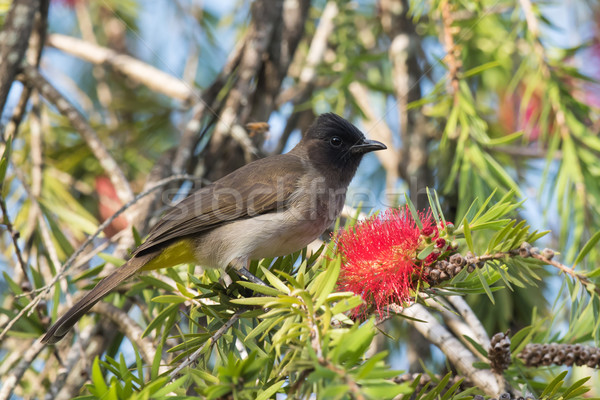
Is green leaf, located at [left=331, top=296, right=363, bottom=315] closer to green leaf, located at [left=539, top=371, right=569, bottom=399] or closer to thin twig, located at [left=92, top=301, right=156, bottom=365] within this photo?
green leaf, located at [left=539, top=371, right=569, bottom=399]

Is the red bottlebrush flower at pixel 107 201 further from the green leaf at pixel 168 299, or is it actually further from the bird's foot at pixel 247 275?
the green leaf at pixel 168 299

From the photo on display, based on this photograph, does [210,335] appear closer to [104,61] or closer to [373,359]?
[373,359]

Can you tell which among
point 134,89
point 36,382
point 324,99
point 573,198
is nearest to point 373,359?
point 573,198

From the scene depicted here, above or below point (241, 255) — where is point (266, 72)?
above

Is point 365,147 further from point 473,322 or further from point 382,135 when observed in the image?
point 473,322

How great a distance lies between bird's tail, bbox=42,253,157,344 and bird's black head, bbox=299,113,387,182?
1.41 meters

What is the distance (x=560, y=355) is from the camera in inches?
73.4

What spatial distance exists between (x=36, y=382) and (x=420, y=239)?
2279 mm

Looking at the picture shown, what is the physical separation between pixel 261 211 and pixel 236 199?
0.17 metres

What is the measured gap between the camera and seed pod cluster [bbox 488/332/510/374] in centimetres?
186

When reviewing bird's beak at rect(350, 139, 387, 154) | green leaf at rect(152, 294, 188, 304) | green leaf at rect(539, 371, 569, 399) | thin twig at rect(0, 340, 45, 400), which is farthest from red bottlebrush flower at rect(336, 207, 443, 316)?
bird's beak at rect(350, 139, 387, 154)

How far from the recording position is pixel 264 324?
166 centimetres

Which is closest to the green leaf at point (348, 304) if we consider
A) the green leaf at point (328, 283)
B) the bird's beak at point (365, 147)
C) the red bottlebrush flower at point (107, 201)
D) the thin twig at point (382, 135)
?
the green leaf at point (328, 283)

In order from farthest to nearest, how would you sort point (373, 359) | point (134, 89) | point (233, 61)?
1. point (134, 89)
2. point (233, 61)
3. point (373, 359)
